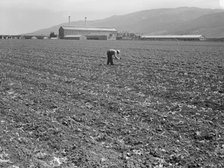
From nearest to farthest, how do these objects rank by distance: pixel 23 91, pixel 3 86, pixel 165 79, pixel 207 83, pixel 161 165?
pixel 161 165, pixel 23 91, pixel 3 86, pixel 207 83, pixel 165 79

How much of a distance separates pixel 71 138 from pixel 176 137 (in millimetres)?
3023

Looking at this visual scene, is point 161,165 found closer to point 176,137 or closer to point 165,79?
point 176,137

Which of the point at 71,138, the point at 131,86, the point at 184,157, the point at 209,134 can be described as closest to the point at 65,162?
the point at 71,138

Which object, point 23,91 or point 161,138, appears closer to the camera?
point 161,138

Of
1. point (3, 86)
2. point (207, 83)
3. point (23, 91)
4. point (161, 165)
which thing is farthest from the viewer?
point (207, 83)

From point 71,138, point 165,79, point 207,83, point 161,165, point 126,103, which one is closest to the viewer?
point 161,165

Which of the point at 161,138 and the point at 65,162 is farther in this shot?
the point at 161,138

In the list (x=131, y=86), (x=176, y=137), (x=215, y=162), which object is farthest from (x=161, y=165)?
(x=131, y=86)

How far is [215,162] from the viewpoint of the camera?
708 centimetres

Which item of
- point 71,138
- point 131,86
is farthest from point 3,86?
point 71,138

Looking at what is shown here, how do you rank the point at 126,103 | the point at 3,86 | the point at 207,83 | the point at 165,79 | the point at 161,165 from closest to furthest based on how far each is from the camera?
1. the point at 161,165
2. the point at 126,103
3. the point at 3,86
4. the point at 207,83
5. the point at 165,79

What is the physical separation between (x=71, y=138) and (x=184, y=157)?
10.3ft

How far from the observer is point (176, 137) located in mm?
8617

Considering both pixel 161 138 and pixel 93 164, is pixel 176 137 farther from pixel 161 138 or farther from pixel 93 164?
pixel 93 164
